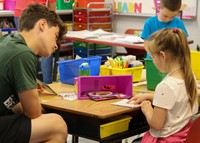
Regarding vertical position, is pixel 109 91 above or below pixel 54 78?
above

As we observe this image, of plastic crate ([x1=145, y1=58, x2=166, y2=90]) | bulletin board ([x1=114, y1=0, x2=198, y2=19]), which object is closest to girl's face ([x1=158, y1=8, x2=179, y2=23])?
plastic crate ([x1=145, y1=58, x2=166, y2=90])

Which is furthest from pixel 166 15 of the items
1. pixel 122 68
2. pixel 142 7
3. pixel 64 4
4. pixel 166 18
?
pixel 64 4

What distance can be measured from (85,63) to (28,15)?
1.88 feet

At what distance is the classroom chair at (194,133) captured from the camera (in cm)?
201

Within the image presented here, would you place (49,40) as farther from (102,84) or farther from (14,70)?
(102,84)

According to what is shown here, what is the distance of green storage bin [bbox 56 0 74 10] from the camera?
6.78 m

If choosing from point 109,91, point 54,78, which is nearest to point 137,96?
point 109,91

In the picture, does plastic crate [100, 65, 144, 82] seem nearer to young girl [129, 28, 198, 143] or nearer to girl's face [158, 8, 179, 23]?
young girl [129, 28, 198, 143]

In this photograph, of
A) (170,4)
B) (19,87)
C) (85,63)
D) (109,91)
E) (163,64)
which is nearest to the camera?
(19,87)

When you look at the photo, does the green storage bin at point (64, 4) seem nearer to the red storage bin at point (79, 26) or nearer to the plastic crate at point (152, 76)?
the red storage bin at point (79, 26)

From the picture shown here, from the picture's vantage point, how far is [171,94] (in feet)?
7.17

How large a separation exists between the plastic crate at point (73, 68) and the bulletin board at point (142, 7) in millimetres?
3370

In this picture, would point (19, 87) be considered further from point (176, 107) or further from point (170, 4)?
point (170, 4)

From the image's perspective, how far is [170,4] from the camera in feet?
10.9
